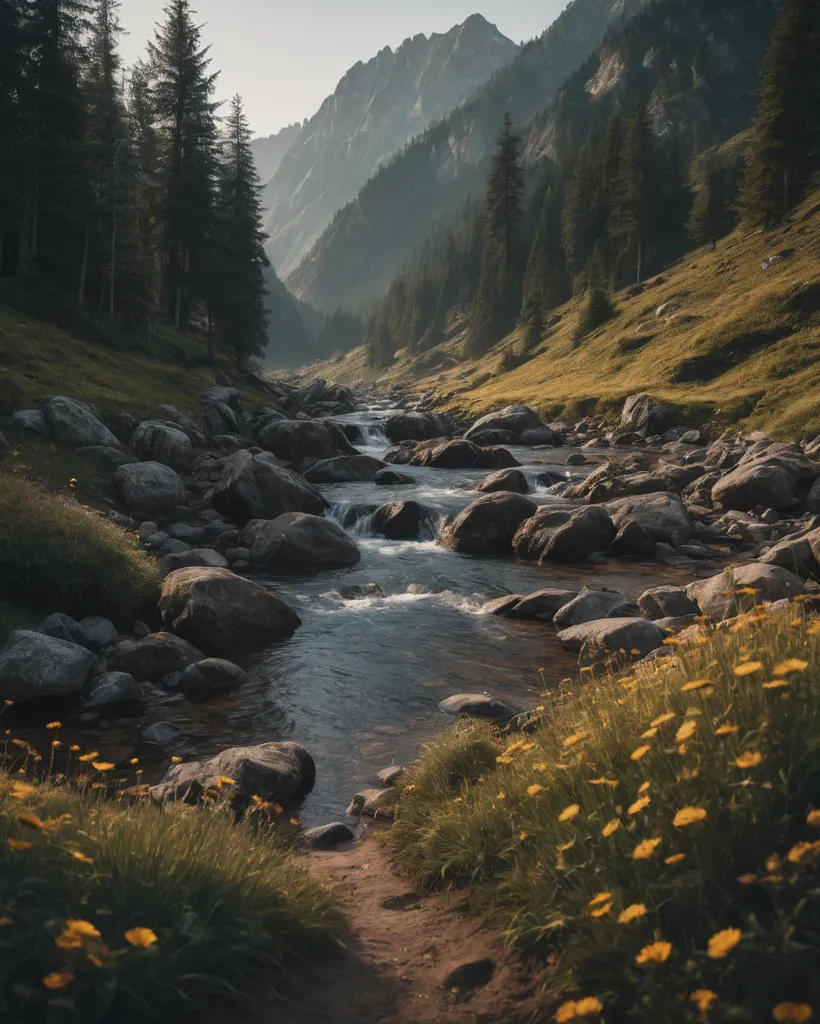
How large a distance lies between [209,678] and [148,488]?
36.8ft

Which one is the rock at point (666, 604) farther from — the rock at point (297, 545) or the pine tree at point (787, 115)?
the pine tree at point (787, 115)

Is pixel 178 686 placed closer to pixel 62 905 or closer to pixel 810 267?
pixel 62 905

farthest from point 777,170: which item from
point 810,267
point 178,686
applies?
point 178,686

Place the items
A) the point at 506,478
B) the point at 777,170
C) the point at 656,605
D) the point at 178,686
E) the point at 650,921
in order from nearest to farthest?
1. the point at 650,921
2. the point at 178,686
3. the point at 656,605
4. the point at 506,478
5. the point at 777,170

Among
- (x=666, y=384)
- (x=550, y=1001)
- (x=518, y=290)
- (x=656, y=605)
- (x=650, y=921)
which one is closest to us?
(x=650, y=921)

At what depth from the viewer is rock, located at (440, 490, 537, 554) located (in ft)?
66.1

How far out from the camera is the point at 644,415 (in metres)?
38.1

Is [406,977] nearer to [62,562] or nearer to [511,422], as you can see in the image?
[62,562]

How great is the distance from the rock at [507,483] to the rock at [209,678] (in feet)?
53.2

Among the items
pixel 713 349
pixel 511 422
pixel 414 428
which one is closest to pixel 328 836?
pixel 511 422

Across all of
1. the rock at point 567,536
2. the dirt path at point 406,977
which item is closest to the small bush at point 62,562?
the dirt path at point 406,977

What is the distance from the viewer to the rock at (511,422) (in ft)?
136

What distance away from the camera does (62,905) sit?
120 inches

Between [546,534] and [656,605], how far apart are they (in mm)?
6220
